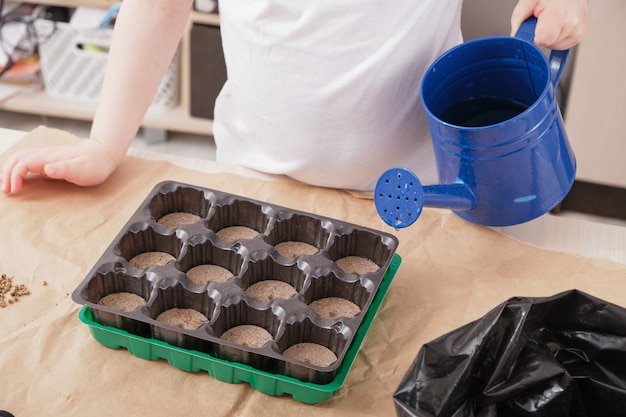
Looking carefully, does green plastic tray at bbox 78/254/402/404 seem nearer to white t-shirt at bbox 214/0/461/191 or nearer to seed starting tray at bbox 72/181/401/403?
seed starting tray at bbox 72/181/401/403

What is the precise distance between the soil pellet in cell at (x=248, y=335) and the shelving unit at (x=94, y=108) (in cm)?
139

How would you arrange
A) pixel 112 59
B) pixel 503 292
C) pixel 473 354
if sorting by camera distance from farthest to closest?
pixel 112 59
pixel 503 292
pixel 473 354

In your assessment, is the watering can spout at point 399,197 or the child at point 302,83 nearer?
the watering can spout at point 399,197

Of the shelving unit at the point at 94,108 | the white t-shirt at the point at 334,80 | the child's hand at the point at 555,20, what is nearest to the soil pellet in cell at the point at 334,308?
the white t-shirt at the point at 334,80

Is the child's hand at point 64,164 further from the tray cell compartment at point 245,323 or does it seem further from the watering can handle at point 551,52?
the watering can handle at point 551,52

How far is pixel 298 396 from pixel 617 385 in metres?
0.29

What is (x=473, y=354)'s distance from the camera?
0.68m

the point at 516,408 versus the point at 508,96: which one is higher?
the point at 508,96

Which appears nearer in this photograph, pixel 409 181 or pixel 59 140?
pixel 409 181

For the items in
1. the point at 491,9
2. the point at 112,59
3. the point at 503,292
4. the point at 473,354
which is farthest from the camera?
the point at 491,9

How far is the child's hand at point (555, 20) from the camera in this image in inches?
33.2

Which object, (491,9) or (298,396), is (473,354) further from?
(491,9)

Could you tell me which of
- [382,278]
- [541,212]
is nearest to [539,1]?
[541,212]

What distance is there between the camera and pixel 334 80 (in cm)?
98
